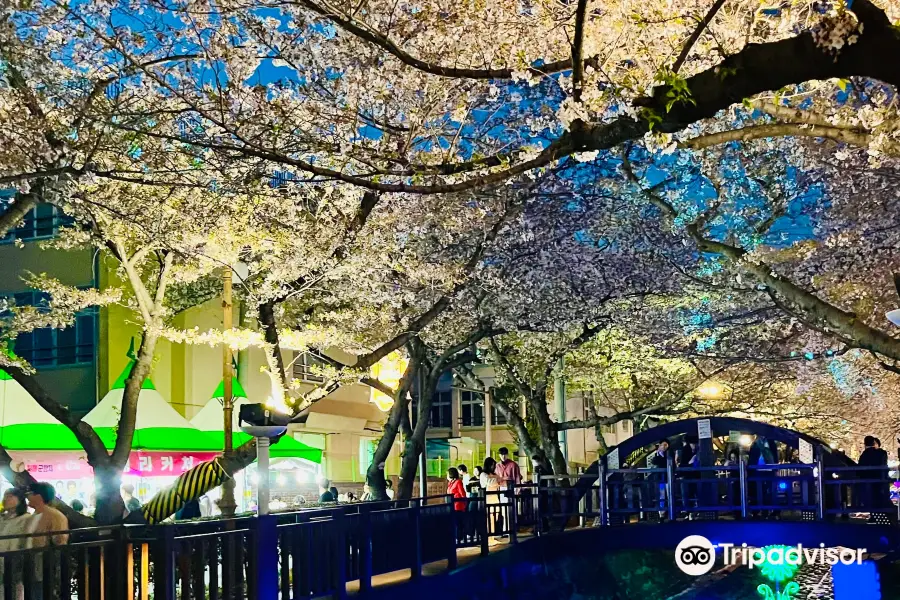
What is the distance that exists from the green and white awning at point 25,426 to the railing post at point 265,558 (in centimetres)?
699

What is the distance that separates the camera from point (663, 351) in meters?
29.0

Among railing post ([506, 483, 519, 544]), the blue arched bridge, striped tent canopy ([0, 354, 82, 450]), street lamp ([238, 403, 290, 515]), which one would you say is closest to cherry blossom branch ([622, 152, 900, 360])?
the blue arched bridge

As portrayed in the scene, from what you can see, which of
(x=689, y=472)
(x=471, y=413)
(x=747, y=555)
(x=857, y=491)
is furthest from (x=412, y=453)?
(x=471, y=413)

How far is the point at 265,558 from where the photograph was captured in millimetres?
11047

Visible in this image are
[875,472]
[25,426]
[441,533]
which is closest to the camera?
[441,533]

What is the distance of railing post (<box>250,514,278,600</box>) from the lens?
35.9 ft

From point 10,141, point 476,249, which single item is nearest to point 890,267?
point 476,249

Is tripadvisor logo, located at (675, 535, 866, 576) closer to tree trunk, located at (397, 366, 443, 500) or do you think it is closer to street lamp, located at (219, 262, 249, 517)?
tree trunk, located at (397, 366, 443, 500)

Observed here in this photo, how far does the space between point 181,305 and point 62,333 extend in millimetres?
3661

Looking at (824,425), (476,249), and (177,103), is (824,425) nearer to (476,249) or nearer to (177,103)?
(476,249)

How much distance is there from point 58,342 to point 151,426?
1232 centimetres

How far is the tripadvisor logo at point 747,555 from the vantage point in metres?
20.8

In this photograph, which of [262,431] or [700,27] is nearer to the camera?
[700,27]

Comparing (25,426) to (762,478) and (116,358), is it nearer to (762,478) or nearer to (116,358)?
(116,358)
